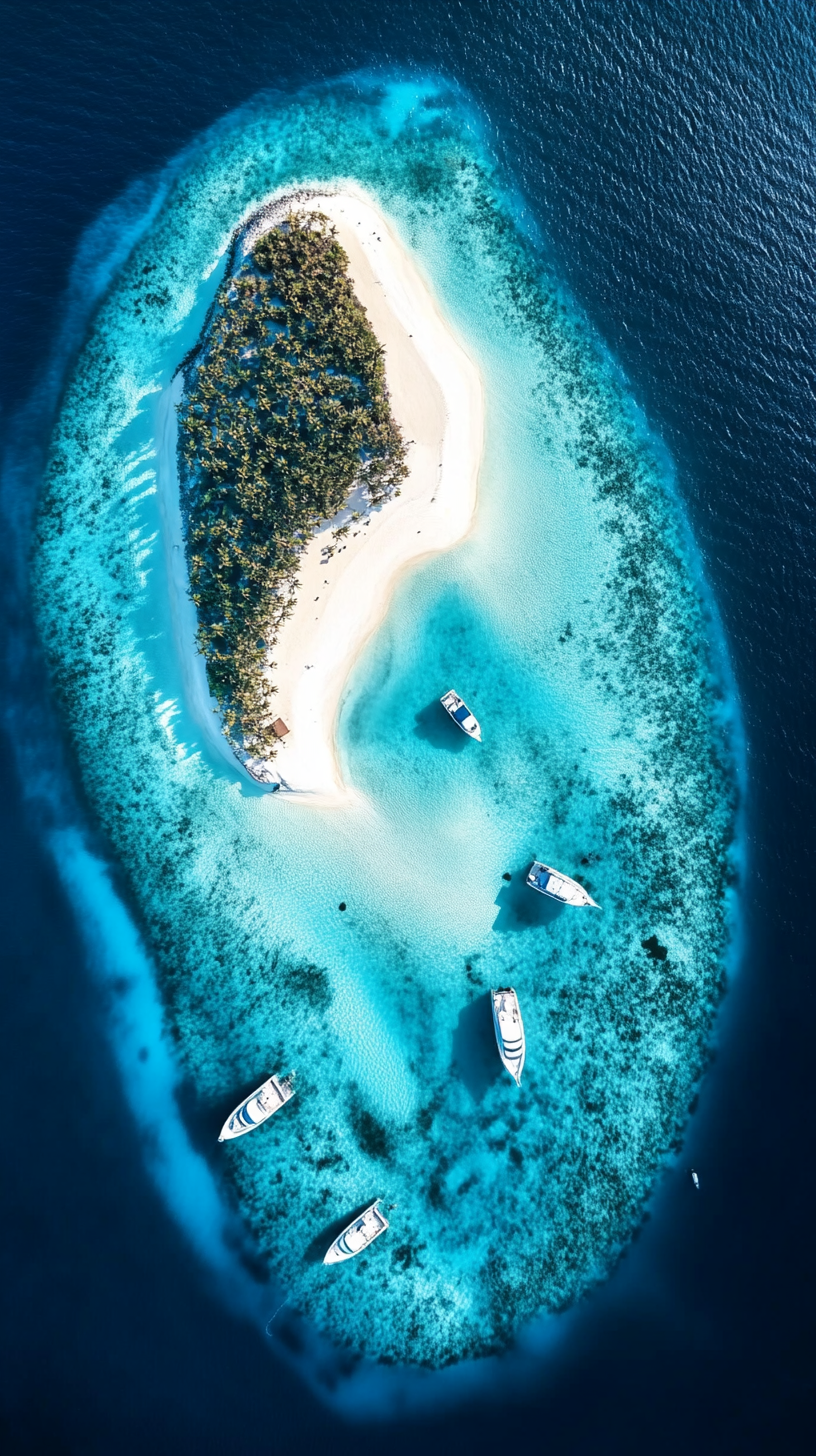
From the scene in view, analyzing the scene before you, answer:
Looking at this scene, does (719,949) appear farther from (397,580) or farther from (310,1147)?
(397,580)

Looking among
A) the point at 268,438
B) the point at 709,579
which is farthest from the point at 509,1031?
the point at 268,438

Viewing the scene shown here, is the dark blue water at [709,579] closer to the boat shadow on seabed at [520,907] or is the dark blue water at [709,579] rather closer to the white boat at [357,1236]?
the white boat at [357,1236]

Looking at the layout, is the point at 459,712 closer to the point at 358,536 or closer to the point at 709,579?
the point at 358,536

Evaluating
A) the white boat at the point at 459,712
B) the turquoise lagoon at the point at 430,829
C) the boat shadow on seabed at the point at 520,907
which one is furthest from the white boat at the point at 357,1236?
the white boat at the point at 459,712

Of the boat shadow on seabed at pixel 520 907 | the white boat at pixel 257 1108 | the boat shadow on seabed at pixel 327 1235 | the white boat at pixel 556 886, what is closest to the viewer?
the white boat at pixel 257 1108

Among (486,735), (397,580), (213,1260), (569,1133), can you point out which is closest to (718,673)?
(486,735)

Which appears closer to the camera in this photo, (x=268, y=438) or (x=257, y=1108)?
(x=268, y=438)
